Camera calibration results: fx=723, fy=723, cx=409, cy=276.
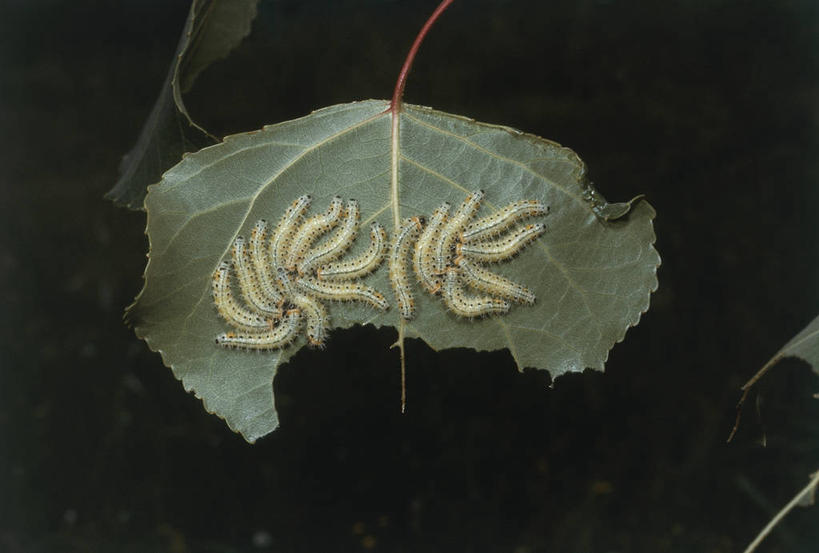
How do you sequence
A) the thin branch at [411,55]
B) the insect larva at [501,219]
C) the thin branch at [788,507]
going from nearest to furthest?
the thin branch at [788,507], the thin branch at [411,55], the insect larva at [501,219]

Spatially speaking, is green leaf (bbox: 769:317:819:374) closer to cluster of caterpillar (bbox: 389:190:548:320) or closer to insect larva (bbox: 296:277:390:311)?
cluster of caterpillar (bbox: 389:190:548:320)

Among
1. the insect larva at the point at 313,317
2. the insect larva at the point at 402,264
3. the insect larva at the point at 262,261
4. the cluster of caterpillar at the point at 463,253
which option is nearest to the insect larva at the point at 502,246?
the cluster of caterpillar at the point at 463,253

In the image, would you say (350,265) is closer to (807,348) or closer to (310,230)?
(310,230)

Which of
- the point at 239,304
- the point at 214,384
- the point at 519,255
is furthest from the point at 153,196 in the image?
the point at 519,255

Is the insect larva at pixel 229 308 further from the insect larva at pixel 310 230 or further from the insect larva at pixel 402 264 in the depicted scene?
the insect larva at pixel 402 264

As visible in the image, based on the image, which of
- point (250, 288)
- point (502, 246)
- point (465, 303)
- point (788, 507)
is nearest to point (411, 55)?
point (502, 246)

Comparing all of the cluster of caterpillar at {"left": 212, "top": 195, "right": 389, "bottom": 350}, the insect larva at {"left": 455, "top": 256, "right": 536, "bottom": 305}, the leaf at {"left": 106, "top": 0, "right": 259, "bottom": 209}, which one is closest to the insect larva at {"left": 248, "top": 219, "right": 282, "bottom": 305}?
the cluster of caterpillar at {"left": 212, "top": 195, "right": 389, "bottom": 350}
